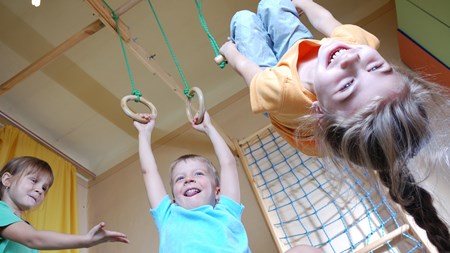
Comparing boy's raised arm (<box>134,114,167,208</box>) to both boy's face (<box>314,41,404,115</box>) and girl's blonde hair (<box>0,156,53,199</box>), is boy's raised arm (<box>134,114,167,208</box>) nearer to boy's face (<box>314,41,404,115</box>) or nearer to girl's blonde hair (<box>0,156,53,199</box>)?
girl's blonde hair (<box>0,156,53,199</box>)

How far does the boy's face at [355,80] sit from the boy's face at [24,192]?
3.18 feet

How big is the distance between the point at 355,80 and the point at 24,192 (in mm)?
1054

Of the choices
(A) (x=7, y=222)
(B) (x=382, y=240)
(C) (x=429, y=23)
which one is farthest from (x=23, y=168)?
(C) (x=429, y=23)

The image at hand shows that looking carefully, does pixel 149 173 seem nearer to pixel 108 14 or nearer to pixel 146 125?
pixel 146 125

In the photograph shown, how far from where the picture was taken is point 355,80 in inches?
32.9

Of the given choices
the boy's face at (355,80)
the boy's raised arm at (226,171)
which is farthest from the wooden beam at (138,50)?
the boy's face at (355,80)

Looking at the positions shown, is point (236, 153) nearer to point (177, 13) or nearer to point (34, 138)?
point (177, 13)

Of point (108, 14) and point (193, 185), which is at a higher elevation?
point (108, 14)

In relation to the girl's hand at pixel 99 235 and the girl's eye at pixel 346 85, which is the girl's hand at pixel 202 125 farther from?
the girl's eye at pixel 346 85

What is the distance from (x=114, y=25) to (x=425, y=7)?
1.21 metres

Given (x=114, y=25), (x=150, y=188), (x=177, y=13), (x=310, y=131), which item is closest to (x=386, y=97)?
(x=310, y=131)

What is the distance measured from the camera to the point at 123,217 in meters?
2.30

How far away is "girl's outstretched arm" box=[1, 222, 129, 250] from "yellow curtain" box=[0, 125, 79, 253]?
0.71m

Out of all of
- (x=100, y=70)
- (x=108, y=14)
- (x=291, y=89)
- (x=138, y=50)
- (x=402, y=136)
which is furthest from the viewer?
(x=100, y=70)
